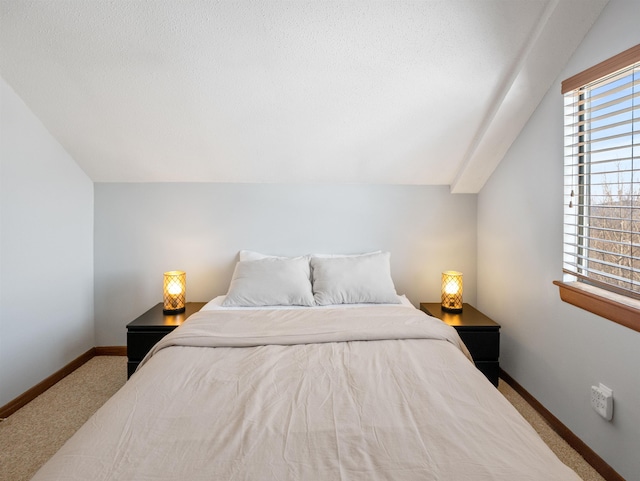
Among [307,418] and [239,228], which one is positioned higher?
[239,228]

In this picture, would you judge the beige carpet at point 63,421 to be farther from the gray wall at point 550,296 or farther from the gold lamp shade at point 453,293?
the gold lamp shade at point 453,293

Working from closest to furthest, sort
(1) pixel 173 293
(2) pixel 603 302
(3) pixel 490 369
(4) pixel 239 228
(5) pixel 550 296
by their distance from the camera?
1. (2) pixel 603 302
2. (5) pixel 550 296
3. (3) pixel 490 369
4. (1) pixel 173 293
5. (4) pixel 239 228

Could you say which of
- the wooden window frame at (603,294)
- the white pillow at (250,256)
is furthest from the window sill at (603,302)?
the white pillow at (250,256)

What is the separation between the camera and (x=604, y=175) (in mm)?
1839

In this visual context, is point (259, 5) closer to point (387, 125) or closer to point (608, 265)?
point (387, 125)

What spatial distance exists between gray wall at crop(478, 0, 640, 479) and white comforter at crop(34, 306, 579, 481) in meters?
0.69

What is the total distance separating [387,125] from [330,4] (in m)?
0.94

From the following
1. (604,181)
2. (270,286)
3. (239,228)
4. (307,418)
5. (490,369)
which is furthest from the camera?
(239,228)

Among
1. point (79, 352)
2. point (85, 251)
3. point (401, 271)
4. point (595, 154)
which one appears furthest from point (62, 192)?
point (595, 154)

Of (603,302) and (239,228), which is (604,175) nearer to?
(603,302)

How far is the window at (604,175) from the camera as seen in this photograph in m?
1.65

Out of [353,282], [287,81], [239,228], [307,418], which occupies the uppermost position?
[287,81]

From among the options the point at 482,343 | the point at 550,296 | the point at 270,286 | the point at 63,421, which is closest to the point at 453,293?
the point at 482,343

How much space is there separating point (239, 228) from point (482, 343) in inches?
79.5
